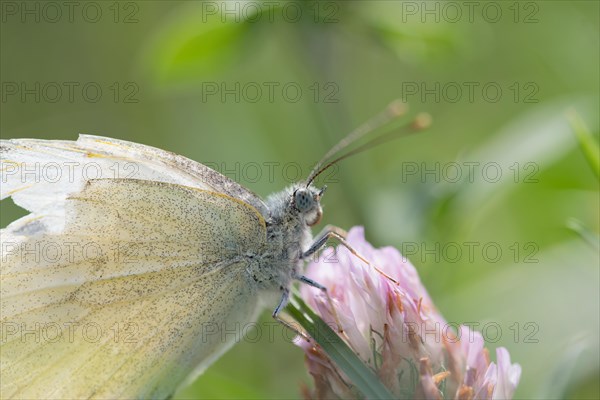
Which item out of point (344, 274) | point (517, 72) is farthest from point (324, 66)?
point (344, 274)

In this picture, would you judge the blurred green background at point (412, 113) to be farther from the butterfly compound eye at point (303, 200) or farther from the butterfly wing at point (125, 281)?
the butterfly compound eye at point (303, 200)

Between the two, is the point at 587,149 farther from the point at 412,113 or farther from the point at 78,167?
the point at 412,113

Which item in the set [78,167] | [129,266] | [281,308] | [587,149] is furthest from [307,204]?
[587,149]

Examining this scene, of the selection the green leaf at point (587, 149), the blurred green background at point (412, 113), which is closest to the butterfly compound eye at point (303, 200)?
the blurred green background at point (412, 113)

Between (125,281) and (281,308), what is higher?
(125,281)

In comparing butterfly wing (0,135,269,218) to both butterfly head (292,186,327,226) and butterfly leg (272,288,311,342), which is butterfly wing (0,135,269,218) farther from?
butterfly leg (272,288,311,342)

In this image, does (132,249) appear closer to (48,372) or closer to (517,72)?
(48,372)

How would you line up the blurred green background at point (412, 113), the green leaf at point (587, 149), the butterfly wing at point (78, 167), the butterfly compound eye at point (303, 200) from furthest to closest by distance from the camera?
the blurred green background at point (412, 113)
the butterfly compound eye at point (303, 200)
the butterfly wing at point (78, 167)
the green leaf at point (587, 149)
